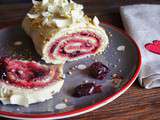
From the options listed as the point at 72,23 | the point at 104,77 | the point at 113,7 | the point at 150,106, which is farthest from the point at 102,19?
the point at 150,106

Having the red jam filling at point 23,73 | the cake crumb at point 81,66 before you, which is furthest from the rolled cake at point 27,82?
the cake crumb at point 81,66

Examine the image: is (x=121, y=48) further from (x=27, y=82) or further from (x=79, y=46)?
(x=27, y=82)

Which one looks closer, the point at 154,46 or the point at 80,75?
the point at 80,75

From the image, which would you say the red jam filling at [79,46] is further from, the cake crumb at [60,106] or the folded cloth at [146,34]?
the cake crumb at [60,106]

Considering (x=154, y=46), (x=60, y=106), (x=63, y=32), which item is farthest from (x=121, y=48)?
(x=60, y=106)

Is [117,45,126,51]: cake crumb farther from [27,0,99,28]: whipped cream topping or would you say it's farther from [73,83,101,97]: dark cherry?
[73,83,101,97]: dark cherry

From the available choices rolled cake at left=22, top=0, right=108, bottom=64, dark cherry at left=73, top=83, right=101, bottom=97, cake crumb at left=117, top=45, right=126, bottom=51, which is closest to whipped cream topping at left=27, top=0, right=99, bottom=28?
rolled cake at left=22, top=0, right=108, bottom=64

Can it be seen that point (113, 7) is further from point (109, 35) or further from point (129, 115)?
point (129, 115)
